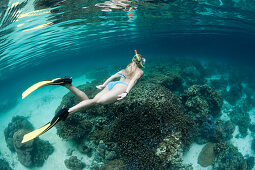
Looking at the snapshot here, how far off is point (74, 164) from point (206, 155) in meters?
8.08

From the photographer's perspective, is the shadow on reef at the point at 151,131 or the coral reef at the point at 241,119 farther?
the coral reef at the point at 241,119

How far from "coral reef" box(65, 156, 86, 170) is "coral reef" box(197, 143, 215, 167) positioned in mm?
7045

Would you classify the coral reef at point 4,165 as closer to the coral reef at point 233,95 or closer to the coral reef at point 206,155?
the coral reef at point 206,155

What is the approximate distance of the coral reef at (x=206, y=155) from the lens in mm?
8133

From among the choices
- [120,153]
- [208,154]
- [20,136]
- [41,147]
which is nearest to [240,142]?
[208,154]

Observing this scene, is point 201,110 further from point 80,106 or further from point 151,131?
point 80,106

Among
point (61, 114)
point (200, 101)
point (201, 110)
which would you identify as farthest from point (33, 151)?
point (200, 101)

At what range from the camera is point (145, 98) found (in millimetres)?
7109

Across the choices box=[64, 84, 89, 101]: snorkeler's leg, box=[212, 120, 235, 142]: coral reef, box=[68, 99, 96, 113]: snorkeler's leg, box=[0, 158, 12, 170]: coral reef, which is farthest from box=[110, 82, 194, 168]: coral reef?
box=[0, 158, 12, 170]: coral reef

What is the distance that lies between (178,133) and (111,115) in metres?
3.39

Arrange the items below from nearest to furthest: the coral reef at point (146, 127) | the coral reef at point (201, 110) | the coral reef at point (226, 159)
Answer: the coral reef at point (146, 127)
the coral reef at point (226, 159)
the coral reef at point (201, 110)

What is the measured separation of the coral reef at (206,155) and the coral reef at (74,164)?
7045mm

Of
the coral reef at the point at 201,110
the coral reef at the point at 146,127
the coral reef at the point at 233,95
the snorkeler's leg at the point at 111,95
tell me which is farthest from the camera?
the coral reef at the point at 233,95

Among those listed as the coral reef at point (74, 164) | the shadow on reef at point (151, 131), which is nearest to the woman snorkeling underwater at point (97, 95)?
the shadow on reef at point (151, 131)
